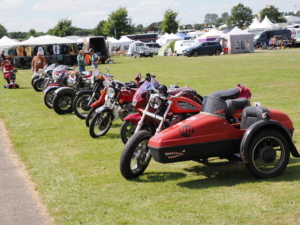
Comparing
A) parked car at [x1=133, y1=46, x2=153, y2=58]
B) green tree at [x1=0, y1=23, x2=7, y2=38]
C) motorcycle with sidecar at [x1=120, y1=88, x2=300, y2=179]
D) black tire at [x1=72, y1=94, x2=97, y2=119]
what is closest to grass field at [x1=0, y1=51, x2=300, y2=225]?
motorcycle with sidecar at [x1=120, y1=88, x2=300, y2=179]

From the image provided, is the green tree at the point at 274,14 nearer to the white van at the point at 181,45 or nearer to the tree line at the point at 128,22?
the tree line at the point at 128,22

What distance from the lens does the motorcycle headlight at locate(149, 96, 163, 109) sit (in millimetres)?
6676

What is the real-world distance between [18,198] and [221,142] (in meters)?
2.76

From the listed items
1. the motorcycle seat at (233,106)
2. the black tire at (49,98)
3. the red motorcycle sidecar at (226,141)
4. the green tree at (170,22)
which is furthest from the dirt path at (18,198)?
the green tree at (170,22)

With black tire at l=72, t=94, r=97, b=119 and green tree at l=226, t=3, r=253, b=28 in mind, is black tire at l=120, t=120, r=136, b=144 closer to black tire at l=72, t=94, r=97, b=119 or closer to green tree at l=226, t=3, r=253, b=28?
black tire at l=72, t=94, r=97, b=119

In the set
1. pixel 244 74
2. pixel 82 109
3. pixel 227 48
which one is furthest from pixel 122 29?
pixel 82 109

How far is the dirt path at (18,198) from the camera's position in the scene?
5035mm

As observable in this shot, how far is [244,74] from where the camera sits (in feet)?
73.4

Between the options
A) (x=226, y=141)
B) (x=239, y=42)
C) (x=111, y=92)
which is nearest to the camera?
(x=226, y=141)

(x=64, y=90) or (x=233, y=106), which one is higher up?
(x=233, y=106)

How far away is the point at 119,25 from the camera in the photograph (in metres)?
102

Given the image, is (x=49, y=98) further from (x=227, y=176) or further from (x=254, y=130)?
(x=254, y=130)

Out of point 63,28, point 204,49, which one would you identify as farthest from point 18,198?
point 63,28

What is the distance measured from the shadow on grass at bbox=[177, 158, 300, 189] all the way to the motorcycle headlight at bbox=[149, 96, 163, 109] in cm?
107
